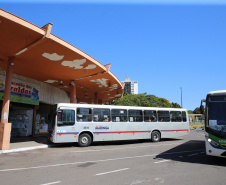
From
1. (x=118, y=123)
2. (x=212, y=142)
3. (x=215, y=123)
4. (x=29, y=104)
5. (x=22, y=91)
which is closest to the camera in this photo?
(x=212, y=142)

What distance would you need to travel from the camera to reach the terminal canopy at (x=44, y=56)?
28.8 feet

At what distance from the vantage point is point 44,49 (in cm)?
1064

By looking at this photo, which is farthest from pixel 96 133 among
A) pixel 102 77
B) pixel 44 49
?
pixel 44 49

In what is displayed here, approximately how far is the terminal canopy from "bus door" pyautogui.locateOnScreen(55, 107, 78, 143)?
10.5 ft

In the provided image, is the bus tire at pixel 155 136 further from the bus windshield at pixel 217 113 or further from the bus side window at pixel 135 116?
the bus windshield at pixel 217 113

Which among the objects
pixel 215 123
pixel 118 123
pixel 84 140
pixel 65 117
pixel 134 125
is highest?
pixel 65 117

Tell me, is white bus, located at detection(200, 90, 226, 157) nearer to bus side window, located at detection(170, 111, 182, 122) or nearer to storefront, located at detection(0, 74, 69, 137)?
bus side window, located at detection(170, 111, 182, 122)

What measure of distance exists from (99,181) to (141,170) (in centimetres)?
176

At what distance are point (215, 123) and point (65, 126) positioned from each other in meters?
8.57

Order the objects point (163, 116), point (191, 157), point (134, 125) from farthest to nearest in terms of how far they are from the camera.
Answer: point (163, 116)
point (134, 125)
point (191, 157)

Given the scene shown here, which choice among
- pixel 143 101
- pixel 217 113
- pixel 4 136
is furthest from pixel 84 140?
pixel 143 101

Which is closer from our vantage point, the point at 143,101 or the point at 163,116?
the point at 163,116

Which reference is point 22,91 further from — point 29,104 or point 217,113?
point 217,113

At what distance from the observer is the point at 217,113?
25.2ft
